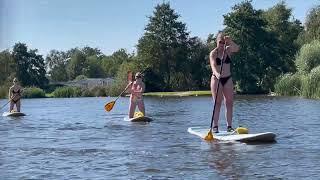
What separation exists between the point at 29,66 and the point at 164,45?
34.0 metres

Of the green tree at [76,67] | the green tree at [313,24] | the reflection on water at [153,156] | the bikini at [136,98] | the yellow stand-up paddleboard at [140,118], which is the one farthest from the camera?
the green tree at [76,67]

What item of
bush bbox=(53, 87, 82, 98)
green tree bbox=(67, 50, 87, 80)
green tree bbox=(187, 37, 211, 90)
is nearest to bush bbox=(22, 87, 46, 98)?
bush bbox=(53, 87, 82, 98)

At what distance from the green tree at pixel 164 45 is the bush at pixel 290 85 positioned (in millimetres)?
31709

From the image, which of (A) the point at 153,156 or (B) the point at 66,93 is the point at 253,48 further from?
Answer: (A) the point at 153,156

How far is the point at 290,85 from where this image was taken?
56906mm

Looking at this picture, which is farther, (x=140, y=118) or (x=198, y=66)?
(x=198, y=66)

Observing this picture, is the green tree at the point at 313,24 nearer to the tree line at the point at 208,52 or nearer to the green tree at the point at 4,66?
the tree line at the point at 208,52

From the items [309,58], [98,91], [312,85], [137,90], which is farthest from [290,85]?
[98,91]

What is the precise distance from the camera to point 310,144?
14617 mm

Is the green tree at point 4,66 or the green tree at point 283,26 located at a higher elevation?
the green tree at point 283,26

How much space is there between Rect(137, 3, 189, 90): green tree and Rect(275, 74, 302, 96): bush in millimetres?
31709

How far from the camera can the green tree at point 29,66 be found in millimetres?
109425

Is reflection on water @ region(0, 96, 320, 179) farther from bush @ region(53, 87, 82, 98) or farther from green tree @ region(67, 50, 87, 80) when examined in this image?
green tree @ region(67, 50, 87, 80)

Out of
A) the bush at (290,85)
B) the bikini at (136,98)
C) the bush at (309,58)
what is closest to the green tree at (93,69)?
the bush at (290,85)
